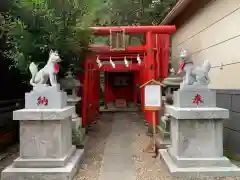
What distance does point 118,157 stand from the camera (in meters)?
6.66

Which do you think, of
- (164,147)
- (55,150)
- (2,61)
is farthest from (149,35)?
(55,150)

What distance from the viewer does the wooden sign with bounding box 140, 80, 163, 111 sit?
6.40 meters

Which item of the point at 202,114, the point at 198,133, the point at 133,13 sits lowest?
the point at 198,133

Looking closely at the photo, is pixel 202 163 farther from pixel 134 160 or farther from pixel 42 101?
pixel 42 101

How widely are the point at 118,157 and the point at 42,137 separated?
225cm

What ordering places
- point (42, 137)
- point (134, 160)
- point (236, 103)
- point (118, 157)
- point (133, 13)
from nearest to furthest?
point (42, 137) → point (236, 103) → point (134, 160) → point (118, 157) → point (133, 13)

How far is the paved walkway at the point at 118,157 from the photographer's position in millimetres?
5264

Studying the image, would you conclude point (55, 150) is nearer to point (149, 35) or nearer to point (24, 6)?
point (24, 6)

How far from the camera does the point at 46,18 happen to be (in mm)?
6863

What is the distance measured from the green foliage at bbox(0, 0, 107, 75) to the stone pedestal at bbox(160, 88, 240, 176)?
136 inches

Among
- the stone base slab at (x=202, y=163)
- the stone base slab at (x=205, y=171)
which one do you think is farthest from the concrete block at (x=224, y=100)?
the stone base slab at (x=205, y=171)

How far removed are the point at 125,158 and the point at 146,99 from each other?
148 cm

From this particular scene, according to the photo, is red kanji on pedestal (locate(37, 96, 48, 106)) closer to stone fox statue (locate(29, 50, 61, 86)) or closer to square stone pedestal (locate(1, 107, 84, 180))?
square stone pedestal (locate(1, 107, 84, 180))

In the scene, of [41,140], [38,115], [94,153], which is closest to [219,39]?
[94,153]
